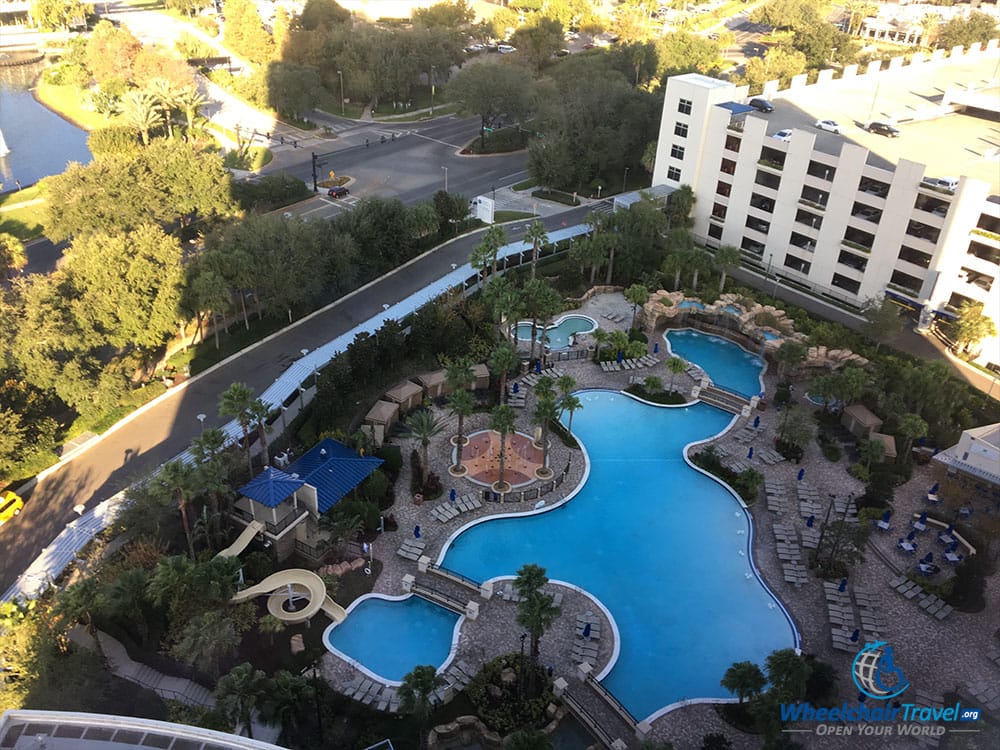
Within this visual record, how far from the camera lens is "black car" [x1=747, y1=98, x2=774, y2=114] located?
78.6 m

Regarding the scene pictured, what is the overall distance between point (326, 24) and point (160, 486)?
118615 millimetres

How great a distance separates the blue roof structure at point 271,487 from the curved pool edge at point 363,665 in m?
7.03

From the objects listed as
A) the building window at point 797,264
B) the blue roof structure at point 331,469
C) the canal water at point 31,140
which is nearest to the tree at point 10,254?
the canal water at point 31,140

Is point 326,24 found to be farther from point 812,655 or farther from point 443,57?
point 812,655

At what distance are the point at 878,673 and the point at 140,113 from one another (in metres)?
99.5

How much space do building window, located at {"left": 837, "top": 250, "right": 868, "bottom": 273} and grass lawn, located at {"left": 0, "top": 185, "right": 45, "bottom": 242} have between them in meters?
77.7

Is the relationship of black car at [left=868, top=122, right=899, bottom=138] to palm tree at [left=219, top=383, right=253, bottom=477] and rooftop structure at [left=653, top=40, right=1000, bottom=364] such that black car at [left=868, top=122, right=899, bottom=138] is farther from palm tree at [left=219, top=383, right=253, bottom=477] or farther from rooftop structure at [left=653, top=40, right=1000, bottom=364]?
palm tree at [left=219, top=383, right=253, bottom=477]

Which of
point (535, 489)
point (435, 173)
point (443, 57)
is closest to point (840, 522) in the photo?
point (535, 489)

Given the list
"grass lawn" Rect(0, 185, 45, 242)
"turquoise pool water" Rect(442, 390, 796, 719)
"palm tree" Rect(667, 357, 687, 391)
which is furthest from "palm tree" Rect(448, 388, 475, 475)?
Answer: "grass lawn" Rect(0, 185, 45, 242)

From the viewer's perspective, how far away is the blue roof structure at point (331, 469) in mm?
44438

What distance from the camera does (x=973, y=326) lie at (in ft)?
195

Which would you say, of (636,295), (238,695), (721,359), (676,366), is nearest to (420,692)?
(238,695)

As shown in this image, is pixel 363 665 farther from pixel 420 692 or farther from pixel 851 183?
pixel 851 183

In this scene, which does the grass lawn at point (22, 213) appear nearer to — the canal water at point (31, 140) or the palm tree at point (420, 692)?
the canal water at point (31, 140)
